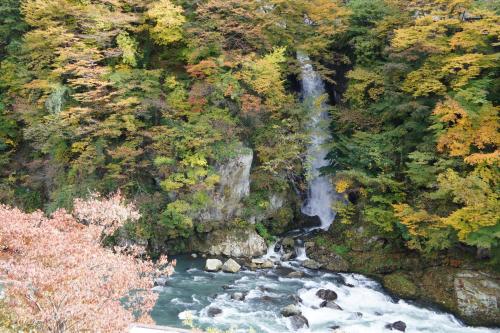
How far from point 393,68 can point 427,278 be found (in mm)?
9508

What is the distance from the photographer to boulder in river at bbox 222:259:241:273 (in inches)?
701

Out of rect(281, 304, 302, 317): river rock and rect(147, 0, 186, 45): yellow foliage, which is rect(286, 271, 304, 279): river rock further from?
rect(147, 0, 186, 45): yellow foliage

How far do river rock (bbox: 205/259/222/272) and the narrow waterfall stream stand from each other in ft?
0.84

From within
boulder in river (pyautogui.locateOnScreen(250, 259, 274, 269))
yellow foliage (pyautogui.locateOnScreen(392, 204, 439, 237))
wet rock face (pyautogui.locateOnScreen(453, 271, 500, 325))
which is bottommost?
boulder in river (pyautogui.locateOnScreen(250, 259, 274, 269))

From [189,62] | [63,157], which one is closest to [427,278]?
[189,62]

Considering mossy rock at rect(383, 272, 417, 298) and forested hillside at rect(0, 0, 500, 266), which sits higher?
forested hillside at rect(0, 0, 500, 266)

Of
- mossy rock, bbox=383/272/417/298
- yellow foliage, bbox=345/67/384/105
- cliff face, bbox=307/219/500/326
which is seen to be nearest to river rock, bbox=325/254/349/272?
cliff face, bbox=307/219/500/326

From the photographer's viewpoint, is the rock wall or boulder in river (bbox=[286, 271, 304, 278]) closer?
boulder in river (bbox=[286, 271, 304, 278])

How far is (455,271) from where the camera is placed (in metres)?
15.8

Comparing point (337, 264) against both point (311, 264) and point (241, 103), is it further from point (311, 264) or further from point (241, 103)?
point (241, 103)

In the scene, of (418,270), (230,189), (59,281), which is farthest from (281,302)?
(59,281)

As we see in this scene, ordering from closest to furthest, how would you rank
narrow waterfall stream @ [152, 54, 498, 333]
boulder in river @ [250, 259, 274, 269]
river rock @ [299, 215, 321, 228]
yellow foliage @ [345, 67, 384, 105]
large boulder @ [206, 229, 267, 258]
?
narrow waterfall stream @ [152, 54, 498, 333]
boulder in river @ [250, 259, 274, 269]
large boulder @ [206, 229, 267, 258]
yellow foliage @ [345, 67, 384, 105]
river rock @ [299, 215, 321, 228]

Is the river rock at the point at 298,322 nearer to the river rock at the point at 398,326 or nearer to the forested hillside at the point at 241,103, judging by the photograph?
the river rock at the point at 398,326

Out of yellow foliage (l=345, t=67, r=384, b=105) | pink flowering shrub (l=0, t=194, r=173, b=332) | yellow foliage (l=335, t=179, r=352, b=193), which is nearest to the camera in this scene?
pink flowering shrub (l=0, t=194, r=173, b=332)
